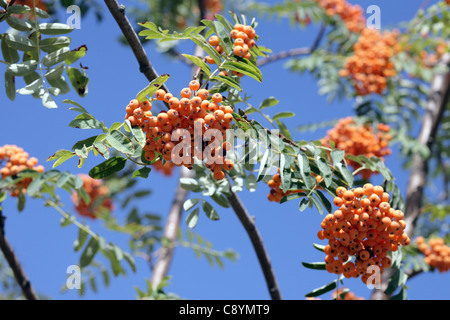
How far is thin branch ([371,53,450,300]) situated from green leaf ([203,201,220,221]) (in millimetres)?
2193

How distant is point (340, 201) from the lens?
6.63ft

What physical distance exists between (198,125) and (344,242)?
77 cm

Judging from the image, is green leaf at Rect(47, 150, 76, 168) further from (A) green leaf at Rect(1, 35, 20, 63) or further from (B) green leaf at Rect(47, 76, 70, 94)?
(A) green leaf at Rect(1, 35, 20, 63)

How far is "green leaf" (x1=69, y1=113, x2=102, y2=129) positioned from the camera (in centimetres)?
192

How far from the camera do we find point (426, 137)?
5023mm

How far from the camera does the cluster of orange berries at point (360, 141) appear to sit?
4.21 m

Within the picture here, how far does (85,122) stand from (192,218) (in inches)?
28.6

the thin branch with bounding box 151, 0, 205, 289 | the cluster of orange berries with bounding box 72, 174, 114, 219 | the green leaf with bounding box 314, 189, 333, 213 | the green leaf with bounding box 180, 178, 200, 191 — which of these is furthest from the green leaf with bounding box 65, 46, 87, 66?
the cluster of orange berries with bounding box 72, 174, 114, 219

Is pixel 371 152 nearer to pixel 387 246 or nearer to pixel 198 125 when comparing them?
pixel 387 246

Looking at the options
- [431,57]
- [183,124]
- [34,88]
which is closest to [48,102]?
[34,88]

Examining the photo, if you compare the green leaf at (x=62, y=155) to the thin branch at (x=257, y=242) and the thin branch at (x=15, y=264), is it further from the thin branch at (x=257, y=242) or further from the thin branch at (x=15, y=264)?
the thin branch at (x=15, y=264)

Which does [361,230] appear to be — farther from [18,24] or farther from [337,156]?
[18,24]

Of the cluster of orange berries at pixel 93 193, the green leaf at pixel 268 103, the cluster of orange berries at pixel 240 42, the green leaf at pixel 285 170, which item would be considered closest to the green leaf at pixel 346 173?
the green leaf at pixel 285 170

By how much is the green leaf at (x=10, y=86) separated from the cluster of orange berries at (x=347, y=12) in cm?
511
